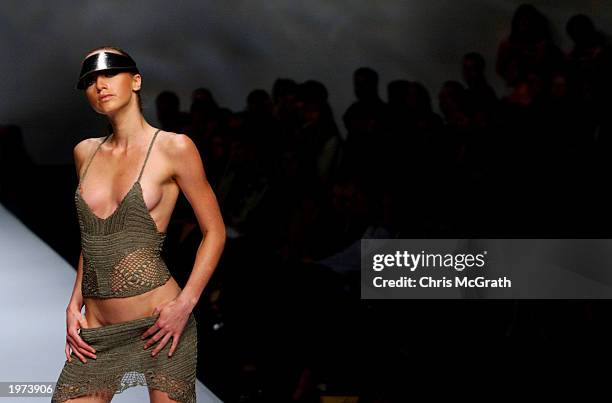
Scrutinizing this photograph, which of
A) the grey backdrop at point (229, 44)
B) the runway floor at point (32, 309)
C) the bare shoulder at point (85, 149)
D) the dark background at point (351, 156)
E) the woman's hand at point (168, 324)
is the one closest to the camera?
the woman's hand at point (168, 324)

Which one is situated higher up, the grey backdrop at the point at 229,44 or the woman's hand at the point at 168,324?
the grey backdrop at the point at 229,44

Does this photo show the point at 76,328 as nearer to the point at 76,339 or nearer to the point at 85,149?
the point at 76,339

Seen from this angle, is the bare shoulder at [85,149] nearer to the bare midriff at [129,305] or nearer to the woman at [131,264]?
the woman at [131,264]

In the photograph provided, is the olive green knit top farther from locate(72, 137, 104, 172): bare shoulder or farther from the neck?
locate(72, 137, 104, 172): bare shoulder

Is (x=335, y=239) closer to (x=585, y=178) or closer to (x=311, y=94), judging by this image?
(x=311, y=94)

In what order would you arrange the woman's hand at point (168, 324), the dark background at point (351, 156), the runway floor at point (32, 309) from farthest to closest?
the dark background at point (351, 156), the runway floor at point (32, 309), the woman's hand at point (168, 324)

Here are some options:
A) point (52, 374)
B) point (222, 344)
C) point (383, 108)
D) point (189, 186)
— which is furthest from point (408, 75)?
point (189, 186)

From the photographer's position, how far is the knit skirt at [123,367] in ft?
8.27

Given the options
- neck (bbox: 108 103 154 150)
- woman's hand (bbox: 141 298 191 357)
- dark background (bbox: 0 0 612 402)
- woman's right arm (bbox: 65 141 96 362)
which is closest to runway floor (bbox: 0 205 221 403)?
dark background (bbox: 0 0 612 402)

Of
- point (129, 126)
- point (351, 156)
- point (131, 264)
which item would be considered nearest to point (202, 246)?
point (131, 264)

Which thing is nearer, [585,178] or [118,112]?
[118,112]

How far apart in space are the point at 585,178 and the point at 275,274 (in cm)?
133

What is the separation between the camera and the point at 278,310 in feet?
14.2

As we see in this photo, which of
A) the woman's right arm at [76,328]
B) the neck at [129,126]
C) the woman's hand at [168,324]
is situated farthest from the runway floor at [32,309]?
the neck at [129,126]
